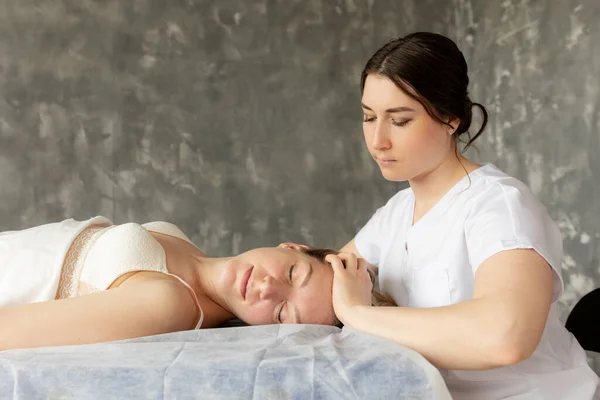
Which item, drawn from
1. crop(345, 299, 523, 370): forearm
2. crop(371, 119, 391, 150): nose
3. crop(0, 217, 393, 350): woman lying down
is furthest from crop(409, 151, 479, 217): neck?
crop(345, 299, 523, 370): forearm

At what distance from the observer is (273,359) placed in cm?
114

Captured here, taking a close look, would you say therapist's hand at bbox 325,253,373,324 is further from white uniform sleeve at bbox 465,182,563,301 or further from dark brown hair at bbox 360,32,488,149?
dark brown hair at bbox 360,32,488,149

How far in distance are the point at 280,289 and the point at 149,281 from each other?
33 cm

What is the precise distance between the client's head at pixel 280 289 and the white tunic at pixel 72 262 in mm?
155

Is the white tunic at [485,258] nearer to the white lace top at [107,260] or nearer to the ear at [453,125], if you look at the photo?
the ear at [453,125]

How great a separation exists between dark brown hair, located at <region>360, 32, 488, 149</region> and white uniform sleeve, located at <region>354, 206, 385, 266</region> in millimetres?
436

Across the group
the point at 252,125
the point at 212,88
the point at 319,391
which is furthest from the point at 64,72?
the point at 319,391

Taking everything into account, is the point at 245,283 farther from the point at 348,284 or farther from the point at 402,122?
the point at 402,122

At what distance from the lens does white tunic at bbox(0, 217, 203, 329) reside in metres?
1.56

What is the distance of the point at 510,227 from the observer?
1.33m

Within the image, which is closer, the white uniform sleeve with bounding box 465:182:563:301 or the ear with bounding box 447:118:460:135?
the white uniform sleeve with bounding box 465:182:563:301

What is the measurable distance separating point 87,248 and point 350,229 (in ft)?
7.43

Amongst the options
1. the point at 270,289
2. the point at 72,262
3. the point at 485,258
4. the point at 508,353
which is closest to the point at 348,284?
the point at 270,289

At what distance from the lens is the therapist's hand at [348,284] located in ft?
4.64
